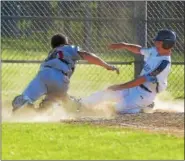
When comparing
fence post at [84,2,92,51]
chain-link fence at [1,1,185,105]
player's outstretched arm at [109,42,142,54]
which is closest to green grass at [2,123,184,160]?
player's outstretched arm at [109,42,142,54]

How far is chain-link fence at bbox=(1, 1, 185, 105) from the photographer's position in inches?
460

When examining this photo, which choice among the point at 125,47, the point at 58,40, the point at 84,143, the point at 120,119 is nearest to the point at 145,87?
the point at 125,47

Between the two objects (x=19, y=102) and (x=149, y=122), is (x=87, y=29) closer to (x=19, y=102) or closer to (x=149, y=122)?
(x=19, y=102)

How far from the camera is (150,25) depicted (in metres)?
12.1

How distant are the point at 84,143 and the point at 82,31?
5592 mm

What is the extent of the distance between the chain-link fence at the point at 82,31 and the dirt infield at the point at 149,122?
106 inches

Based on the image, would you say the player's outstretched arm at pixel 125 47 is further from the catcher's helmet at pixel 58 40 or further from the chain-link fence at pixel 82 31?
the chain-link fence at pixel 82 31

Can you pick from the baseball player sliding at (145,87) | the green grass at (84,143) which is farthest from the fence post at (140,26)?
the green grass at (84,143)

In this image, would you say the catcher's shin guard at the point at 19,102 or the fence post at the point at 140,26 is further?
the fence post at the point at 140,26

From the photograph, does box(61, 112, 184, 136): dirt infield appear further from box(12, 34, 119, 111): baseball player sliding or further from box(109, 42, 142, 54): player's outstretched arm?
box(109, 42, 142, 54): player's outstretched arm

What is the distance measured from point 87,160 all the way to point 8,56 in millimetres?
7529

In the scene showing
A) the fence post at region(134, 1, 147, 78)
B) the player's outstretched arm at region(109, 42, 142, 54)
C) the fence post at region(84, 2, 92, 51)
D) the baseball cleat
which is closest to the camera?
the baseball cleat

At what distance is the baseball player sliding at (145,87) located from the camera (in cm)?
924

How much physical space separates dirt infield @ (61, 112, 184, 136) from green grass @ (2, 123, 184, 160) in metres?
0.35
